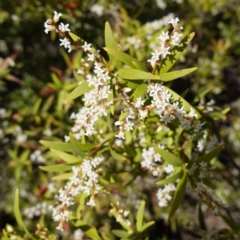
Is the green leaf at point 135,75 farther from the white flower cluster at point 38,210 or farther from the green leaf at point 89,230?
the white flower cluster at point 38,210

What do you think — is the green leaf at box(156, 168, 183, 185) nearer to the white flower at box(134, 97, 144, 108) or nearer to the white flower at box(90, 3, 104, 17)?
the white flower at box(134, 97, 144, 108)

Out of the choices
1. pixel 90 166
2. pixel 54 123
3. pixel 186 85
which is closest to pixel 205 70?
pixel 186 85

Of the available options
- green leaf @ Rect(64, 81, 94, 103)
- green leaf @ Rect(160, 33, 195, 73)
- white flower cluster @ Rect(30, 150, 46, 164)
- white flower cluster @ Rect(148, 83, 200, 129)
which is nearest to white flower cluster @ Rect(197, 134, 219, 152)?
white flower cluster @ Rect(148, 83, 200, 129)

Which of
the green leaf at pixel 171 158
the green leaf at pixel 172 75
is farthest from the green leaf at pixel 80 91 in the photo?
the green leaf at pixel 171 158

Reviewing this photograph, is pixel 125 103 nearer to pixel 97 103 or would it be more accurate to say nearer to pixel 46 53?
pixel 97 103

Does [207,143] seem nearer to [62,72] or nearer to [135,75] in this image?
[135,75]
